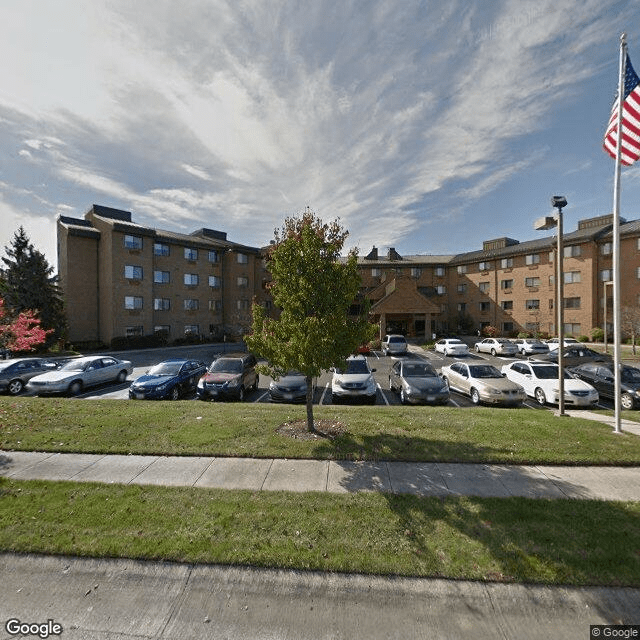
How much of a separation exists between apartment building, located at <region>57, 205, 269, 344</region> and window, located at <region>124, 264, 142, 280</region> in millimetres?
87

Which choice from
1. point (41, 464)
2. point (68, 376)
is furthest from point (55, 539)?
point (68, 376)

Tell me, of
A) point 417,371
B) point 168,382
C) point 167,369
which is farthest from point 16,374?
point 417,371

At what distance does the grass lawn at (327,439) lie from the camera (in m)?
6.93

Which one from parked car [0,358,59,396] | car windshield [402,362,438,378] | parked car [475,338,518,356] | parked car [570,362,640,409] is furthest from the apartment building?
parked car [570,362,640,409]

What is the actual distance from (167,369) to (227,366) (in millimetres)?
2653

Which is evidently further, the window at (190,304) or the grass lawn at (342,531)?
the window at (190,304)

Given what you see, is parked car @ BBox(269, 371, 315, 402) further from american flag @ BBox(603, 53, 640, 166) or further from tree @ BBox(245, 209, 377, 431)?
american flag @ BBox(603, 53, 640, 166)

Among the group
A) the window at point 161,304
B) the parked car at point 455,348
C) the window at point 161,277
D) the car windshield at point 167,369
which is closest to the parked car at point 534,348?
the parked car at point 455,348

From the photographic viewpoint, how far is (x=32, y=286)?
2841cm

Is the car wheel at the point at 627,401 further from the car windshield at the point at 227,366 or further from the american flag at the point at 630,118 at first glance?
the car windshield at the point at 227,366

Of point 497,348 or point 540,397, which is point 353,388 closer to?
point 540,397

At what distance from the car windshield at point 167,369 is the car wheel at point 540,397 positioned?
14.5 metres

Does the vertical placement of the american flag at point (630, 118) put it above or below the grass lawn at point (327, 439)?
above

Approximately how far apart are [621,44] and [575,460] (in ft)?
32.5
